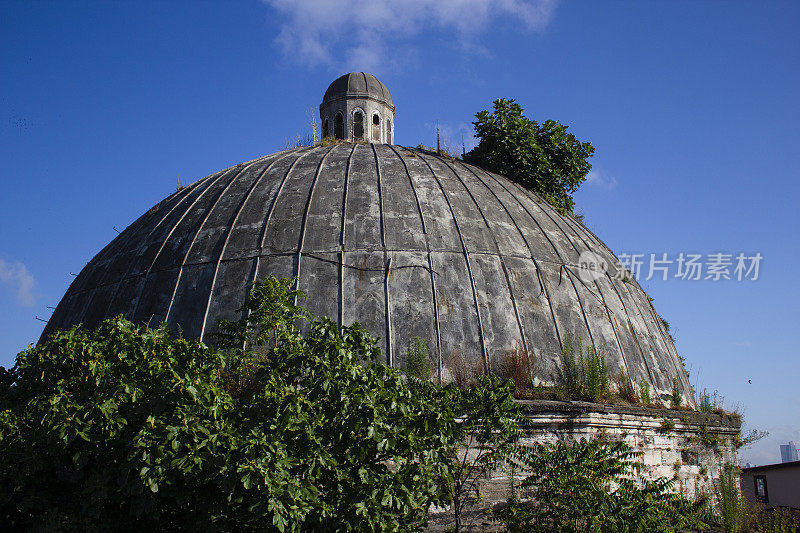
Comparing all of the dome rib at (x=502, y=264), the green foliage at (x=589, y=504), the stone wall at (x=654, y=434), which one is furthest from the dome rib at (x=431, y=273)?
the green foliage at (x=589, y=504)

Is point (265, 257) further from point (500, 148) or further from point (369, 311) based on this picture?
point (500, 148)

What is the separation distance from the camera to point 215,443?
20.3ft

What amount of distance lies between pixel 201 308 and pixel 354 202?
3.76 m

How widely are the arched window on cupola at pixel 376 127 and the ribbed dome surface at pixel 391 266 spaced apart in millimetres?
4275

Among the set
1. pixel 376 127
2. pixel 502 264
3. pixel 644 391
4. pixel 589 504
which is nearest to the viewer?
pixel 589 504

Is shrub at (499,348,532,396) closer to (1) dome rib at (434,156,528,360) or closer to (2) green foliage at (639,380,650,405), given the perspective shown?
(1) dome rib at (434,156,528,360)

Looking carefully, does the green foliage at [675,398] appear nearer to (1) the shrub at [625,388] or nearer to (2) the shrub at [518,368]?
(1) the shrub at [625,388]

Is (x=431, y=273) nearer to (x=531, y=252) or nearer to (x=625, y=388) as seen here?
(x=531, y=252)

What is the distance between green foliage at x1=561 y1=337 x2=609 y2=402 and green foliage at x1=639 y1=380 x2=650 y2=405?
101 cm

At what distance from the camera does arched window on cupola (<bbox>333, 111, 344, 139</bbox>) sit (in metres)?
19.5

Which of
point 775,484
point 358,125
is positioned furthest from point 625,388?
point 775,484

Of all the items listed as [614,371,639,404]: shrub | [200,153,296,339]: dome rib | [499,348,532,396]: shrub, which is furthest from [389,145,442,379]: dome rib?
[614,371,639,404]: shrub

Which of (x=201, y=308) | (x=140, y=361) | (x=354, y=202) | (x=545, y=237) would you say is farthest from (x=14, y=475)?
(x=545, y=237)

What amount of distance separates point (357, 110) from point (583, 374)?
37.6ft
